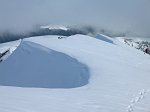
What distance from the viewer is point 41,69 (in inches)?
808

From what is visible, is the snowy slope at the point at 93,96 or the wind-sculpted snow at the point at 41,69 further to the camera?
the wind-sculpted snow at the point at 41,69

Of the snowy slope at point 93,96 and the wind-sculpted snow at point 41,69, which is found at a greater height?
the snowy slope at point 93,96

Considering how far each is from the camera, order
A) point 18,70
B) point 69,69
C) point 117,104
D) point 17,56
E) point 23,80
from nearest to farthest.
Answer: point 117,104
point 69,69
point 23,80
point 18,70
point 17,56

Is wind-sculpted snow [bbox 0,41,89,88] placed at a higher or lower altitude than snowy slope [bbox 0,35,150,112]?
lower

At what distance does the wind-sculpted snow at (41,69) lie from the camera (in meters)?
17.5

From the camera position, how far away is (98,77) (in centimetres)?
1583

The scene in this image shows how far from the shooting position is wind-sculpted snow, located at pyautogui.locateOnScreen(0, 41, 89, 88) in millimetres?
17523

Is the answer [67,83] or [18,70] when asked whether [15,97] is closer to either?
[67,83]

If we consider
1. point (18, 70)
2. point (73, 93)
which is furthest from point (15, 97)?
point (18, 70)

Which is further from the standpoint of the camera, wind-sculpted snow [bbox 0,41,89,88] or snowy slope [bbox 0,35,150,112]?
wind-sculpted snow [bbox 0,41,89,88]

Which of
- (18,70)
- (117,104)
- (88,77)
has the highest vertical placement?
(117,104)

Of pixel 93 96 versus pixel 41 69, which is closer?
pixel 93 96

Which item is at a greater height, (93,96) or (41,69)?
(93,96)

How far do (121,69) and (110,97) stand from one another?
7145mm
